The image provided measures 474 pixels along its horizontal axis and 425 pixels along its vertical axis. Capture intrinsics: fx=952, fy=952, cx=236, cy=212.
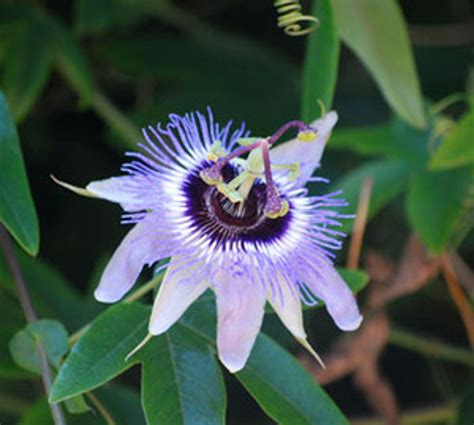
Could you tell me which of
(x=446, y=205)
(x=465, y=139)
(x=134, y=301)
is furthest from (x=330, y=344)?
(x=134, y=301)

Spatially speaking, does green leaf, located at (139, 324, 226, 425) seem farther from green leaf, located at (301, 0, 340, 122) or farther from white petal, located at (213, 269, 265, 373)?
green leaf, located at (301, 0, 340, 122)

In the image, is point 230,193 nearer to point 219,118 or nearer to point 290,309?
point 290,309

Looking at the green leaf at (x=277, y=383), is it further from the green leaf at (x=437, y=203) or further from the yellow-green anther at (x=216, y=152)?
the green leaf at (x=437, y=203)

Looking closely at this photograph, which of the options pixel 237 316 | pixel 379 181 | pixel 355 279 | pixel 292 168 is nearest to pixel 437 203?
pixel 379 181

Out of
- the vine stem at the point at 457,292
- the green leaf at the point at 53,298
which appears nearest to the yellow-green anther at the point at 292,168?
the green leaf at the point at 53,298

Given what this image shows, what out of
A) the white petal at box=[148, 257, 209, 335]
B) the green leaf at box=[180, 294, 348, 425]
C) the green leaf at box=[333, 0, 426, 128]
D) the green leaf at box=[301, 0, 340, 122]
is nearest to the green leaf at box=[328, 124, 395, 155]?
the green leaf at box=[333, 0, 426, 128]

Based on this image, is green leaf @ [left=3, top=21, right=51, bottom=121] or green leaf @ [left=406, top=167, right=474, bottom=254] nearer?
green leaf @ [left=406, top=167, right=474, bottom=254]
